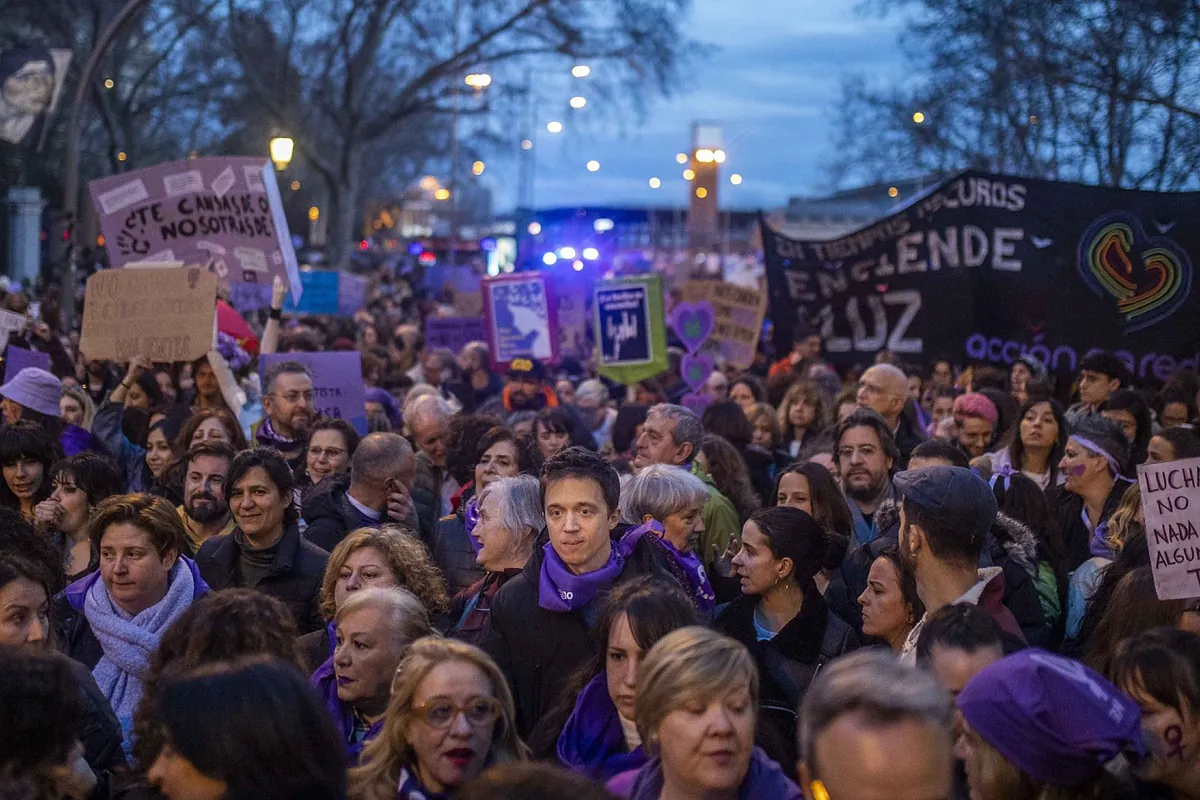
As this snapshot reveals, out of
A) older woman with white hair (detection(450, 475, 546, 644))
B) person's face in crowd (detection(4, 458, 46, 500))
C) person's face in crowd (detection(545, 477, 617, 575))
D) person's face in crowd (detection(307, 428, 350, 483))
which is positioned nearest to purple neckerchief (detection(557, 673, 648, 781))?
person's face in crowd (detection(545, 477, 617, 575))

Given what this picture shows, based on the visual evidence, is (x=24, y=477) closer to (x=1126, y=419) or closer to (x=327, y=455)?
(x=327, y=455)

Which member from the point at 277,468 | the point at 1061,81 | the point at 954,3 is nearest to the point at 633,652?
the point at 277,468

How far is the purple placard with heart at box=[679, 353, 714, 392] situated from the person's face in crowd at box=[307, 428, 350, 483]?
632 cm

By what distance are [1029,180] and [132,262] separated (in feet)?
22.0

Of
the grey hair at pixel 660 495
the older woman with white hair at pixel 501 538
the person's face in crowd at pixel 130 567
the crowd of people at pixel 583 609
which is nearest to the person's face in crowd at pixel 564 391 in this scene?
the crowd of people at pixel 583 609

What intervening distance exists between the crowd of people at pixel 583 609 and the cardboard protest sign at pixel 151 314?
0.34 metres

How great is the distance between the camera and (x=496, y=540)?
540 centimetres

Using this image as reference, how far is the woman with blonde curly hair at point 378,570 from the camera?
5039mm

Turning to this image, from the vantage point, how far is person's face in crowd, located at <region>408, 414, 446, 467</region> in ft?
27.6

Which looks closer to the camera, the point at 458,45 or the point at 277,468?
the point at 277,468

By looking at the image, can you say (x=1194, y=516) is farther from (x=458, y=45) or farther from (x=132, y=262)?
(x=458, y=45)

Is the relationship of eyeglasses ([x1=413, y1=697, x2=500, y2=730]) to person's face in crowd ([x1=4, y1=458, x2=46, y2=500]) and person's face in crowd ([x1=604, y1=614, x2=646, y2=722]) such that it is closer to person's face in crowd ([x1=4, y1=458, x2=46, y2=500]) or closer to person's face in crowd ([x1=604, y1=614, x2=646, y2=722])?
person's face in crowd ([x1=604, y1=614, x2=646, y2=722])

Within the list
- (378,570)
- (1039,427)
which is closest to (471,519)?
(378,570)

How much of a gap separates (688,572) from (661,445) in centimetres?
218
